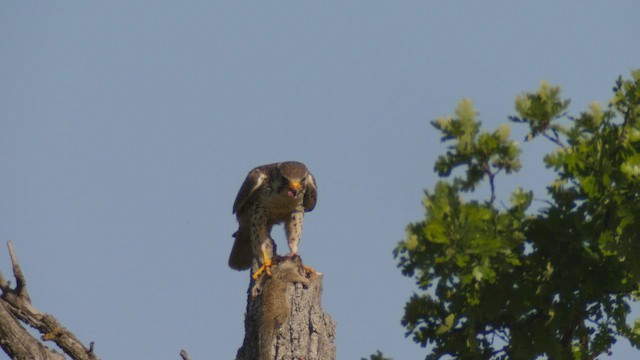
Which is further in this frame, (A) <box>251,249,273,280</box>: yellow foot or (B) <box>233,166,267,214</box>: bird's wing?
(B) <box>233,166,267,214</box>: bird's wing

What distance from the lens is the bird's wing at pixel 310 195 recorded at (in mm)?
9225

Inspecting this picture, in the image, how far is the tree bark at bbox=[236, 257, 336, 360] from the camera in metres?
5.93

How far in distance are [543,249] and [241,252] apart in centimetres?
426

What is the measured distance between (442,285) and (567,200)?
0.75 m

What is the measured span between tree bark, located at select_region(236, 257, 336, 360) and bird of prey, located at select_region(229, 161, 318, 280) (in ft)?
7.12

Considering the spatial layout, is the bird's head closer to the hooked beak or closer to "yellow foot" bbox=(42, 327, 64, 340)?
the hooked beak

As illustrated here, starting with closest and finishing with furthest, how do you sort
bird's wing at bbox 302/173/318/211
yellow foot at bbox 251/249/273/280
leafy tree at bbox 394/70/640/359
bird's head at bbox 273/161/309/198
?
leafy tree at bbox 394/70/640/359
yellow foot at bbox 251/249/273/280
bird's head at bbox 273/161/309/198
bird's wing at bbox 302/173/318/211

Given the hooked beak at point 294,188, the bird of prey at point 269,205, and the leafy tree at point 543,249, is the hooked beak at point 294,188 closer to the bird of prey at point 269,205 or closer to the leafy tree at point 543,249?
the bird of prey at point 269,205

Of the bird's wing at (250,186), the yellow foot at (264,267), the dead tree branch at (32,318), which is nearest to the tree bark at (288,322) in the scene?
the yellow foot at (264,267)

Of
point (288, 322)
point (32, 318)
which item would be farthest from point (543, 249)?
point (32, 318)

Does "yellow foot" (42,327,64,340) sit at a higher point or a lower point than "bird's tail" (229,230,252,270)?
lower

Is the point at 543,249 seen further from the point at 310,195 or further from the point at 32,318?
the point at 310,195

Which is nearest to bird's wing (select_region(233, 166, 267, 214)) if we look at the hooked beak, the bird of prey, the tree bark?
the bird of prey

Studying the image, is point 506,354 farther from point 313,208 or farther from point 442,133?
point 313,208
